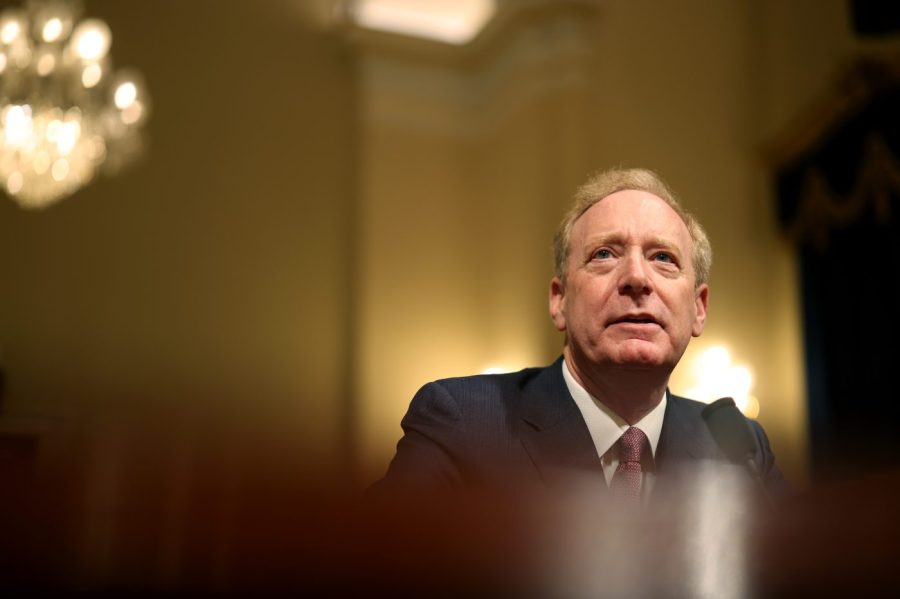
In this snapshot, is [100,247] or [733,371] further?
[100,247]

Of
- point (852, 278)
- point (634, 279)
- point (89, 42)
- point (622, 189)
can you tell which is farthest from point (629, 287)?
point (852, 278)

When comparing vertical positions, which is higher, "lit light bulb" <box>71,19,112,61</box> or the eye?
"lit light bulb" <box>71,19,112,61</box>

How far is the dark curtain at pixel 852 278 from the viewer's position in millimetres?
6312

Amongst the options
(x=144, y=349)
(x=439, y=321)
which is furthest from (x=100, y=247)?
(x=439, y=321)

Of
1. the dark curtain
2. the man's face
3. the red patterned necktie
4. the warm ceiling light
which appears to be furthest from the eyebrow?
the warm ceiling light

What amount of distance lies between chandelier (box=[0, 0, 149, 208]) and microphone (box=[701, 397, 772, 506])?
16.4ft

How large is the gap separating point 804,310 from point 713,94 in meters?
2.01

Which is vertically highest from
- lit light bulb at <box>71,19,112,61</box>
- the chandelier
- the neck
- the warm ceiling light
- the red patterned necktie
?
the warm ceiling light

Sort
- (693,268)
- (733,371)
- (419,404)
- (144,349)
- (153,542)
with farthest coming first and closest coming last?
(144,349)
(733,371)
(693,268)
(419,404)
(153,542)

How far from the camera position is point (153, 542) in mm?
296

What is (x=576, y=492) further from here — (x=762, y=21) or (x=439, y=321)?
(x=762, y=21)

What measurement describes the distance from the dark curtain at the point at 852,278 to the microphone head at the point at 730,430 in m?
4.85

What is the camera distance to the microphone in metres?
1.65

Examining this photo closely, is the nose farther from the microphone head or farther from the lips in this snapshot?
the microphone head
